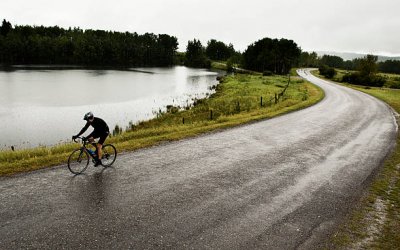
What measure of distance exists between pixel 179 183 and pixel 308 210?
4648 mm

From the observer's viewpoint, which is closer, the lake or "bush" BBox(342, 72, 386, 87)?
the lake

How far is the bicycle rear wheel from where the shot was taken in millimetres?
13352

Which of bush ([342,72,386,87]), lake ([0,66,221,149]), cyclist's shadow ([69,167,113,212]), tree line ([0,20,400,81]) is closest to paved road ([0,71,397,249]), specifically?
cyclist's shadow ([69,167,113,212])

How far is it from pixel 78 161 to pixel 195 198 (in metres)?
5.33

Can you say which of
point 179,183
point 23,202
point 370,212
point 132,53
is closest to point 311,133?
point 370,212

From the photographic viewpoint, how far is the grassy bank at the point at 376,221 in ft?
27.9

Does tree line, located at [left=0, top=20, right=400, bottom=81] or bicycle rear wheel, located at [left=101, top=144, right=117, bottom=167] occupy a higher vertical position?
tree line, located at [left=0, top=20, right=400, bottom=81]

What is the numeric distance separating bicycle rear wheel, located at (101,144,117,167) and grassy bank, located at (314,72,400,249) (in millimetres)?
9287

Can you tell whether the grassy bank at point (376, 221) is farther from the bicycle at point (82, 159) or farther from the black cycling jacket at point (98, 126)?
the black cycling jacket at point (98, 126)

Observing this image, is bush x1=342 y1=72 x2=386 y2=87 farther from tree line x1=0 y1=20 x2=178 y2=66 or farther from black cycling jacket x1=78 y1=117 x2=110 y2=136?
tree line x1=0 y1=20 x2=178 y2=66

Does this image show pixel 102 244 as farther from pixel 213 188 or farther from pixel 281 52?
pixel 281 52

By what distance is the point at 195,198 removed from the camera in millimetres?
10516

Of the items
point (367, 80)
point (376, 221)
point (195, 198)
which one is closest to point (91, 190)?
point (195, 198)

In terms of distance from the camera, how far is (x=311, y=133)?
2108 cm
